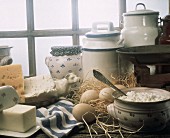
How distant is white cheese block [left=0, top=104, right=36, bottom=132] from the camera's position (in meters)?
0.59

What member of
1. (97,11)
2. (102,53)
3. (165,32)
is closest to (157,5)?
(97,11)

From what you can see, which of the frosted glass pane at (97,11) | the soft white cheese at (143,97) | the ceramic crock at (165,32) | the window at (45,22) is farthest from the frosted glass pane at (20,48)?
the soft white cheese at (143,97)

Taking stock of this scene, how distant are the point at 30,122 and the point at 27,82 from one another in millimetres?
253

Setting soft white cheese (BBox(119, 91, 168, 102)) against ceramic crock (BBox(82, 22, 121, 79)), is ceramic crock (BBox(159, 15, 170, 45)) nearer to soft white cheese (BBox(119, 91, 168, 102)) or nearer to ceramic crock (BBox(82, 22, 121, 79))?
ceramic crock (BBox(82, 22, 121, 79))

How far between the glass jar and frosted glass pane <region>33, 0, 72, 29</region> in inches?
14.8

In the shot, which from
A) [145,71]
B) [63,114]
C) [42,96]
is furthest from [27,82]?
[145,71]

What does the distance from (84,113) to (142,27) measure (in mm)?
368

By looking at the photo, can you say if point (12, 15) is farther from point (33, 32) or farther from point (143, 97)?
point (143, 97)

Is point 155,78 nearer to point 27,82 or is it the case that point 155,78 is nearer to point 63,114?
point 63,114

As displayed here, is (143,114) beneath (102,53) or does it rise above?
beneath

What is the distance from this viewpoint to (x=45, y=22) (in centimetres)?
129

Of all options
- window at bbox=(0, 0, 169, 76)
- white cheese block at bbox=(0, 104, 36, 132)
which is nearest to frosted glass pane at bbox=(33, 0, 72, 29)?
window at bbox=(0, 0, 169, 76)

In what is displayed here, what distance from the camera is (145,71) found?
0.74m

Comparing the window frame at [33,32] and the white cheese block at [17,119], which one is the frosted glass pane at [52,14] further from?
the white cheese block at [17,119]
